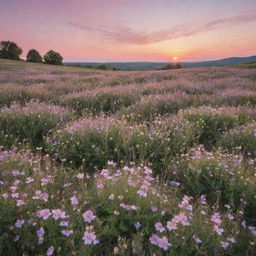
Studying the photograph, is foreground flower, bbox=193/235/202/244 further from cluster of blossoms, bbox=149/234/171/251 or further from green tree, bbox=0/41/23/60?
green tree, bbox=0/41/23/60

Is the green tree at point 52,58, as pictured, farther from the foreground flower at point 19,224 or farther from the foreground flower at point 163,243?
the foreground flower at point 163,243

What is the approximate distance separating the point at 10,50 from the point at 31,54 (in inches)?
287

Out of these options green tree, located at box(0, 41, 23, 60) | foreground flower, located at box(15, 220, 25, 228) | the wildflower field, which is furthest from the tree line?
foreground flower, located at box(15, 220, 25, 228)

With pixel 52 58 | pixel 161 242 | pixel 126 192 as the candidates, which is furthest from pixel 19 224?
pixel 52 58

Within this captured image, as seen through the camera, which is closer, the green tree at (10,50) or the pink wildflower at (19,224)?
the pink wildflower at (19,224)

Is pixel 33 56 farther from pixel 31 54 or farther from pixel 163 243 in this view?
pixel 163 243

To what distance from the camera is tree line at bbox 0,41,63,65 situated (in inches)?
2778

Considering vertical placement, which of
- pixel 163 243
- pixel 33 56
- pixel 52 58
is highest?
pixel 33 56

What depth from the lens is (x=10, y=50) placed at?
7144 centimetres

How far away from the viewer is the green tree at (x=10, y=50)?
70562 mm

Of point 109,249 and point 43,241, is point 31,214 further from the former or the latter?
point 109,249

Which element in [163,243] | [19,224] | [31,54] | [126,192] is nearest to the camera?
[163,243]

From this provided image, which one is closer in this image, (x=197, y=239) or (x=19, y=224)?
(x=197, y=239)

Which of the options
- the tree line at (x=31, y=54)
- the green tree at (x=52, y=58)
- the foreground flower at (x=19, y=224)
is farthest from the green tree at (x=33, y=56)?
the foreground flower at (x=19, y=224)
